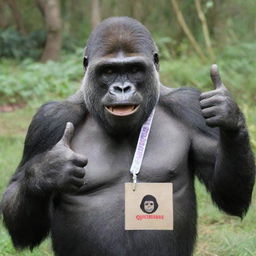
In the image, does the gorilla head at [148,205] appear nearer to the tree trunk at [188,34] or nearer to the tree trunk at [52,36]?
the tree trunk at [188,34]

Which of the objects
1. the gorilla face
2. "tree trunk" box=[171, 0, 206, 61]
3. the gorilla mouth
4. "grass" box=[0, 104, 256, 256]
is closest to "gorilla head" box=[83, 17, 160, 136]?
the gorilla mouth

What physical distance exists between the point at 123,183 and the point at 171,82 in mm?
7245

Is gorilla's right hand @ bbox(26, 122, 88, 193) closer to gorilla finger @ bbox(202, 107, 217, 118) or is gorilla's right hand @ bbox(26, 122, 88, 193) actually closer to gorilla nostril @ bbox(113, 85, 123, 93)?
gorilla nostril @ bbox(113, 85, 123, 93)

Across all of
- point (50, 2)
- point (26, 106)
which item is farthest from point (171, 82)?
point (50, 2)

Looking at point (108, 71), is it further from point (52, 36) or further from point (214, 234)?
point (52, 36)

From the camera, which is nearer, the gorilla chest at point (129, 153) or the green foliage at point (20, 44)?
the gorilla chest at point (129, 153)

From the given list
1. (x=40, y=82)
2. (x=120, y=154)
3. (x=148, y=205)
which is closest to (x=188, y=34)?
(x=40, y=82)

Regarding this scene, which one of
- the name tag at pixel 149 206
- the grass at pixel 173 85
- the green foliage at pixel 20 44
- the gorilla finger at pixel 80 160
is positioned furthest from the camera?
the green foliage at pixel 20 44

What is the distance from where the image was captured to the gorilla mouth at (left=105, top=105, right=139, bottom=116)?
3113mm

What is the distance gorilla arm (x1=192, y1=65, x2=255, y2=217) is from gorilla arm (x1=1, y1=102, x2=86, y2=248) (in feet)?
2.11

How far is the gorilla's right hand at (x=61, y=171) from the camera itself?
2957 mm

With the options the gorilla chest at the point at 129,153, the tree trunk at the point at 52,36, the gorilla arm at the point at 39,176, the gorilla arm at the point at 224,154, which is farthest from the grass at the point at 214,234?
the tree trunk at the point at 52,36

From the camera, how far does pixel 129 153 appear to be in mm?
3428

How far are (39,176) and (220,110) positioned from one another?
88 centimetres
